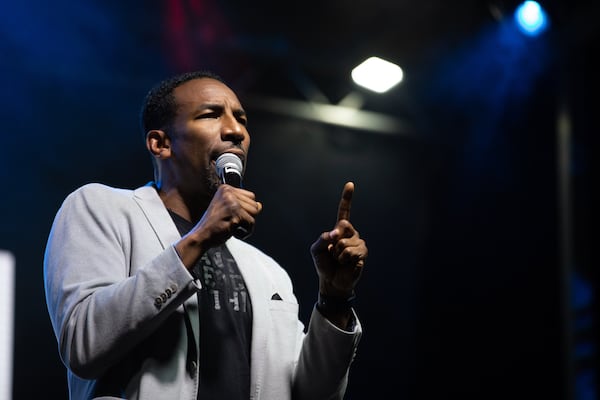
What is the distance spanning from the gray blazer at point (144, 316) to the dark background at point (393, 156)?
6.73ft

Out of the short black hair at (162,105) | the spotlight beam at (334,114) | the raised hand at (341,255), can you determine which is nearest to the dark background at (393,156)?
the spotlight beam at (334,114)

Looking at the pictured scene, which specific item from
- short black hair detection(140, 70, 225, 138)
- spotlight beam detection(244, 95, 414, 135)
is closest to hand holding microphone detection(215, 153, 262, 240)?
short black hair detection(140, 70, 225, 138)

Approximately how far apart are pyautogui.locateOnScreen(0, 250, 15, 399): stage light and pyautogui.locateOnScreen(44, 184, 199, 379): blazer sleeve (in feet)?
6.26

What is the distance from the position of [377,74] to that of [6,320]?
2780mm

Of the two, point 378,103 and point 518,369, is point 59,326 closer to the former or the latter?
point 518,369

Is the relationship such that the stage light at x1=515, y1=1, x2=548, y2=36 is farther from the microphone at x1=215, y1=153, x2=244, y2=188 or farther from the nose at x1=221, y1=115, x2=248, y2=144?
the microphone at x1=215, y1=153, x2=244, y2=188

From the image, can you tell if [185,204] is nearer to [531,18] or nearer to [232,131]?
[232,131]

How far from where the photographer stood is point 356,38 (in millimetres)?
4453

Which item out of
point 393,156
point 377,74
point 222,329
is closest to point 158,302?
point 222,329

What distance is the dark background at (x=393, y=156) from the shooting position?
3.80 metres

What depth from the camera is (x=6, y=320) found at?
3.24m

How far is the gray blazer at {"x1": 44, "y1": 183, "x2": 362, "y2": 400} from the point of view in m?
1.34

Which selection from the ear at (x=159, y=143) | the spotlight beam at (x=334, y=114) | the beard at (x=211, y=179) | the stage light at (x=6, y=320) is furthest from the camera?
the spotlight beam at (x=334, y=114)

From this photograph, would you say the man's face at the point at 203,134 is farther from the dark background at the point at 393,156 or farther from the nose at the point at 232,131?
the dark background at the point at 393,156
